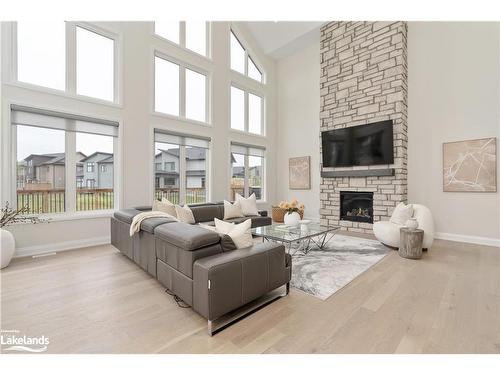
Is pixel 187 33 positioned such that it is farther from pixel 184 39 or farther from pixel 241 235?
pixel 241 235

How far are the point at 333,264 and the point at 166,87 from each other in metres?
4.81

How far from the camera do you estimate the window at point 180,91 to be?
5059mm

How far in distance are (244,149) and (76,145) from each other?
151 inches

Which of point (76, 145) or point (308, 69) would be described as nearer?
point (76, 145)

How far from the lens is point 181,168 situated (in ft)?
17.6

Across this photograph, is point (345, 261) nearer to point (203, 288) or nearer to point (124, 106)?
point (203, 288)

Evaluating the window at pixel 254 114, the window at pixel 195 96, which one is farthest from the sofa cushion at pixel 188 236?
the window at pixel 254 114

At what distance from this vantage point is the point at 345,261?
10.6 ft

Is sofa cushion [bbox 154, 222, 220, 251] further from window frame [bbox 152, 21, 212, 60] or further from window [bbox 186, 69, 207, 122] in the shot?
window frame [bbox 152, 21, 212, 60]

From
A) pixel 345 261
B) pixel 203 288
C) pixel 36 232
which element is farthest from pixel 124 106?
pixel 345 261

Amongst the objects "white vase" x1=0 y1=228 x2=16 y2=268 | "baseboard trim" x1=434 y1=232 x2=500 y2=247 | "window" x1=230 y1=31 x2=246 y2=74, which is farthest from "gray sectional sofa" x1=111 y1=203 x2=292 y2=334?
"window" x1=230 y1=31 x2=246 y2=74

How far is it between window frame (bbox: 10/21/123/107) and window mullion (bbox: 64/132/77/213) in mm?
677

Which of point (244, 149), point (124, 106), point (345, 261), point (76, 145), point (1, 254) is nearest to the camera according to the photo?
point (1, 254)
